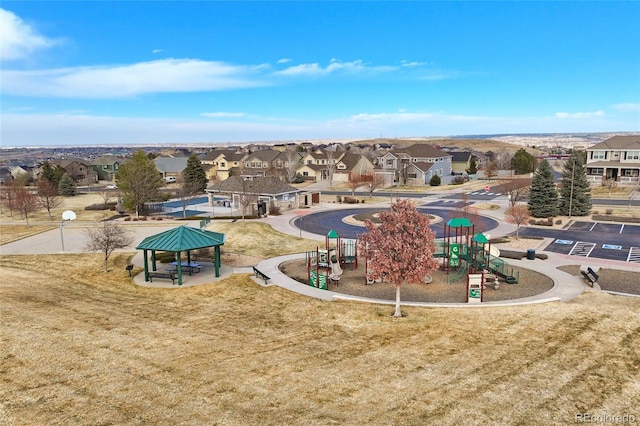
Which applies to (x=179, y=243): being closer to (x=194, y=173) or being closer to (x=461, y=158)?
(x=194, y=173)

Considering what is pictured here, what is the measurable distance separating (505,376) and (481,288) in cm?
783

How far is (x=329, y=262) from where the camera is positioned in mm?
27656

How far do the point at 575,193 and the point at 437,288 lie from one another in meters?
32.7

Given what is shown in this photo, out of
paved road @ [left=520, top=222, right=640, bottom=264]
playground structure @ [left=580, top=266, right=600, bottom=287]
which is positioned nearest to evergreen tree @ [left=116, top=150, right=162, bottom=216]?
paved road @ [left=520, top=222, right=640, bottom=264]

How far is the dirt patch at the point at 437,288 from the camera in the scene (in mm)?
22391

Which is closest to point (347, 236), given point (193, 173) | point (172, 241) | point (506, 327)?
point (172, 241)

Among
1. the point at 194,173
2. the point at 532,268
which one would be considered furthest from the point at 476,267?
the point at 194,173

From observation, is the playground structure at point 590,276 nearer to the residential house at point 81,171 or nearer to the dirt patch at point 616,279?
the dirt patch at point 616,279

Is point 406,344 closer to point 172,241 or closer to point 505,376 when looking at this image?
point 505,376

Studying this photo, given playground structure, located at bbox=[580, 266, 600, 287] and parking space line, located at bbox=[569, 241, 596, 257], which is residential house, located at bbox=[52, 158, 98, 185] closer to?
parking space line, located at bbox=[569, 241, 596, 257]

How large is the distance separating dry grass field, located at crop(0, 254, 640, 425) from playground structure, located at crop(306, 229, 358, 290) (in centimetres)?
230

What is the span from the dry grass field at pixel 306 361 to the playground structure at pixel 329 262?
7.56 feet

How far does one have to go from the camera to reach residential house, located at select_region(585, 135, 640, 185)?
234 feet

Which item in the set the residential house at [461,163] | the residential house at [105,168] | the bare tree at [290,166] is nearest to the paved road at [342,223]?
the bare tree at [290,166]
